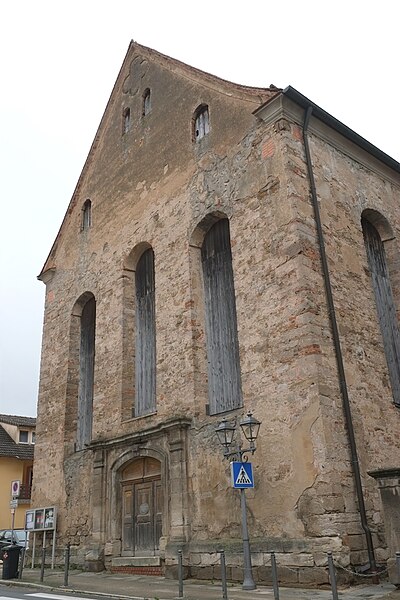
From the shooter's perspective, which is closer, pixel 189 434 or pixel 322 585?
pixel 322 585

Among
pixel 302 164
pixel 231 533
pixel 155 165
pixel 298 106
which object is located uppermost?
pixel 155 165

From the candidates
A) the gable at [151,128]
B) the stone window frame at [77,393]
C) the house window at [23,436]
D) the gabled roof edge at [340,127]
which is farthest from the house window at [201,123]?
the house window at [23,436]

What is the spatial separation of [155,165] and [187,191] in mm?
2268

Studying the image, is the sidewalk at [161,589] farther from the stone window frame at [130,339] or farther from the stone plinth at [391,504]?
the stone window frame at [130,339]

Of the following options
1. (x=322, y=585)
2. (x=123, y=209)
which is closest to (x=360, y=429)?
(x=322, y=585)

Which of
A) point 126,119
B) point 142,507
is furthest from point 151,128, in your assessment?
point 142,507

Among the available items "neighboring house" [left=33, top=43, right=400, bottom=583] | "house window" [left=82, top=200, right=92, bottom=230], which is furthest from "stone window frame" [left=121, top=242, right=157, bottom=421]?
"house window" [left=82, top=200, right=92, bottom=230]

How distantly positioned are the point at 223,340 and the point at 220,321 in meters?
0.49

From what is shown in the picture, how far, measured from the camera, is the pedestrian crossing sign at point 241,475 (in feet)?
32.5

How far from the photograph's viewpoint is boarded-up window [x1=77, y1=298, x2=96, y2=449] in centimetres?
1681

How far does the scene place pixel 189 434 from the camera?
496 inches

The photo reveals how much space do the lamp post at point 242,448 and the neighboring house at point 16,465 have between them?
2103cm

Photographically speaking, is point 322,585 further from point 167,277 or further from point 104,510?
point 167,277

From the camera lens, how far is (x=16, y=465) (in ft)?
101
